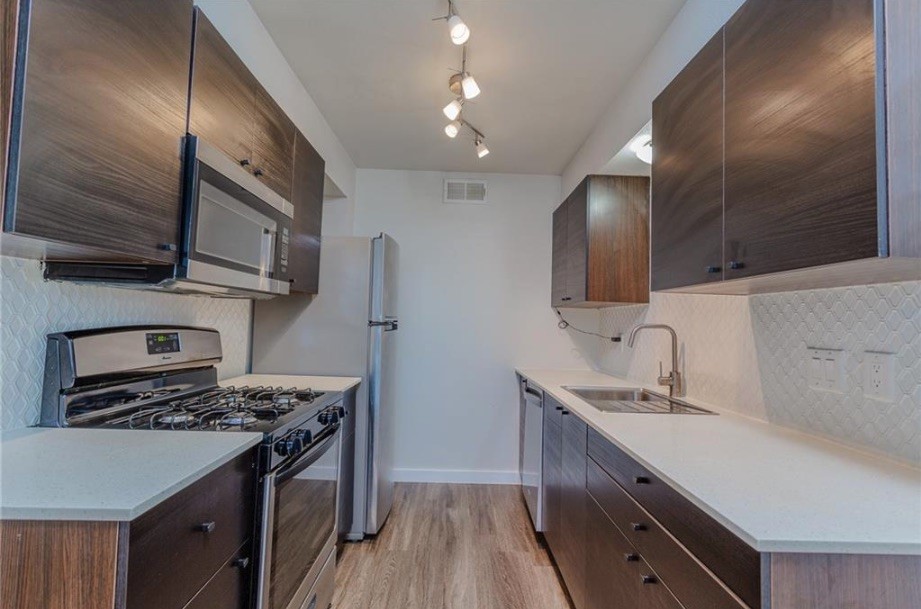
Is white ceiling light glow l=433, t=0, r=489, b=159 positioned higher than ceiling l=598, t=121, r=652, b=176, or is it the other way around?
white ceiling light glow l=433, t=0, r=489, b=159

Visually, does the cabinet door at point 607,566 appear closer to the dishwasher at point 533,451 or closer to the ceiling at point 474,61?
the dishwasher at point 533,451

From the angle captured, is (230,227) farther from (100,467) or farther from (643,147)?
(643,147)

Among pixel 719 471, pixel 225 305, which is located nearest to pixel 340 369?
pixel 225 305

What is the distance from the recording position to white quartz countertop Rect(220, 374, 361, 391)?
2.19 meters

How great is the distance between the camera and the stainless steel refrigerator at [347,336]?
2514 mm

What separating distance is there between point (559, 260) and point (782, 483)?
95.0 inches

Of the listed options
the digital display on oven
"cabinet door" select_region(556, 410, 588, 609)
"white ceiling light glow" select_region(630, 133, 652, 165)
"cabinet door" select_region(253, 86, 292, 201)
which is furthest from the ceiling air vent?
the digital display on oven

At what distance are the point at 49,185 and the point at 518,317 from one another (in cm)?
308

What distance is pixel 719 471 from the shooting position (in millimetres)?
1037

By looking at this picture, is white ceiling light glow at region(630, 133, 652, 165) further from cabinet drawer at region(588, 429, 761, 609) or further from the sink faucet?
cabinet drawer at region(588, 429, 761, 609)

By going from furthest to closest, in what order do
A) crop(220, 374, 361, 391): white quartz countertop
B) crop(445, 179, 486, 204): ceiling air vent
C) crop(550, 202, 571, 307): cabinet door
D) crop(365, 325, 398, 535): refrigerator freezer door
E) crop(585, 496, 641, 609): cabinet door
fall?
crop(445, 179, 486, 204): ceiling air vent
crop(550, 202, 571, 307): cabinet door
crop(365, 325, 398, 535): refrigerator freezer door
crop(220, 374, 361, 391): white quartz countertop
crop(585, 496, 641, 609): cabinet door

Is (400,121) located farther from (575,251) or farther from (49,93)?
(49,93)

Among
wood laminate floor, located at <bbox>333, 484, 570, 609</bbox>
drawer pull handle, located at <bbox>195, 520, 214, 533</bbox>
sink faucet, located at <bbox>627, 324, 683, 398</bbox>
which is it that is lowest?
wood laminate floor, located at <bbox>333, 484, 570, 609</bbox>

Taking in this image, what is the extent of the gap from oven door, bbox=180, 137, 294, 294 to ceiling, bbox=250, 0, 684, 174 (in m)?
0.85
